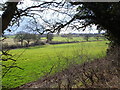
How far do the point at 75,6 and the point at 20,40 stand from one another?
22.0 feet

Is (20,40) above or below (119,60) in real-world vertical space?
above

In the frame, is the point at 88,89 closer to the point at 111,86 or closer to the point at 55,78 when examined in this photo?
the point at 111,86

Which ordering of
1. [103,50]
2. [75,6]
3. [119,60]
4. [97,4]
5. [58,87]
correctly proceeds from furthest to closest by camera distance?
[103,50] < [75,6] < [97,4] < [119,60] < [58,87]

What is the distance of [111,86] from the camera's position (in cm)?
Answer: 446

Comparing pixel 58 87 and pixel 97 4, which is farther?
pixel 97 4

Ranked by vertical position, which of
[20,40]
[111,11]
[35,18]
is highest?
[111,11]

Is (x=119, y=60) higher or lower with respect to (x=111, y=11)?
lower

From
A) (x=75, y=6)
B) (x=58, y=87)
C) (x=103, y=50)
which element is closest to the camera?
(x=58, y=87)

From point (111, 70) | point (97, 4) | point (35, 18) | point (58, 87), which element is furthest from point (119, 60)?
point (35, 18)

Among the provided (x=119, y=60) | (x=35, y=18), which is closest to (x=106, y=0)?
(x=119, y=60)

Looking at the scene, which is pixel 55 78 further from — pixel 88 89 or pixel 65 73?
pixel 88 89

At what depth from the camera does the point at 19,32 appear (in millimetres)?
4395

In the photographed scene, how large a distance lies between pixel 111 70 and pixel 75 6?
18.2 ft

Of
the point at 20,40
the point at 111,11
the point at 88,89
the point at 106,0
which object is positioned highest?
the point at 106,0
